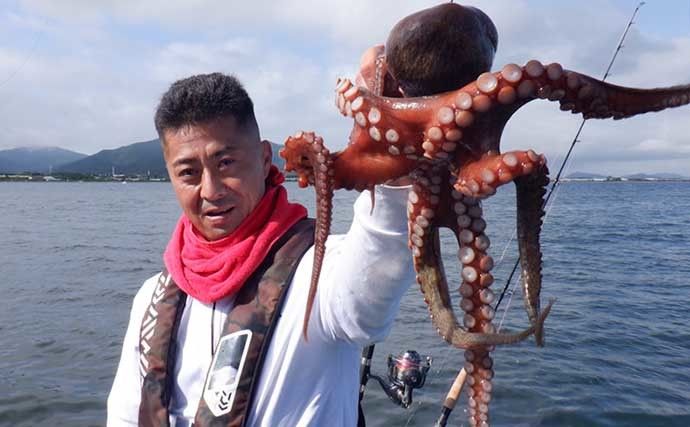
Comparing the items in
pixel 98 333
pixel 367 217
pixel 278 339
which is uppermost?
pixel 367 217

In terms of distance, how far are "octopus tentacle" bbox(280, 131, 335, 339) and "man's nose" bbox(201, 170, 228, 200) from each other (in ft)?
3.46

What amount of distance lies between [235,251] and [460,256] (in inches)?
62.2

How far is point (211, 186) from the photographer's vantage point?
2740 mm

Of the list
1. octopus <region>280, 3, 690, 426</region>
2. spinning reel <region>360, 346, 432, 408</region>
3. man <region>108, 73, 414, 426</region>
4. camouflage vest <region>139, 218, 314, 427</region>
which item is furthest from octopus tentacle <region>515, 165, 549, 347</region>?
spinning reel <region>360, 346, 432, 408</region>

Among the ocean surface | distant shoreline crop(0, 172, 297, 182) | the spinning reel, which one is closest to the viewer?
the spinning reel

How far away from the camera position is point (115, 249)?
24781mm

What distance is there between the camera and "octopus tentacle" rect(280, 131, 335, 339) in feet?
5.37

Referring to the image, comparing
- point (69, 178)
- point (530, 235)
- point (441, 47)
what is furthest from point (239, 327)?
point (69, 178)

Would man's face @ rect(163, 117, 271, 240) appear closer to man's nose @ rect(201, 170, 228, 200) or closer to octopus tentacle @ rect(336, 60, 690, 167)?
man's nose @ rect(201, 170, 228, 200)

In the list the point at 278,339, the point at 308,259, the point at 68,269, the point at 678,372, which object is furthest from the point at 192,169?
the point at 68,269

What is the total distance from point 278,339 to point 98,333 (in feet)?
38.0

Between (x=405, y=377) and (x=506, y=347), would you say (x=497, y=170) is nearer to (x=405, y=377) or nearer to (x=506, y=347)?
(x=405, y=377)

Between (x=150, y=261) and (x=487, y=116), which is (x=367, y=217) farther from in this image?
(x=150, y=261)

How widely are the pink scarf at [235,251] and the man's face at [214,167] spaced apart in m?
0.14
